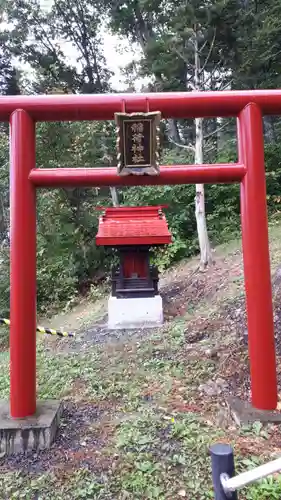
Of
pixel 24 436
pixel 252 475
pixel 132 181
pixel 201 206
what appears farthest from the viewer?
pixel 201 206

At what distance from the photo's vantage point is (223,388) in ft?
13.1

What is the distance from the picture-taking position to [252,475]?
56.9 inches

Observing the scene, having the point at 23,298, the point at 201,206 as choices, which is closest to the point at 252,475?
the point at 23,298

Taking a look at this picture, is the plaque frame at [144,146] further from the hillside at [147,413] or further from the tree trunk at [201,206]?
the tree trunk at [201,206]

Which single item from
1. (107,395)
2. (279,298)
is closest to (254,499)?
(107,395)

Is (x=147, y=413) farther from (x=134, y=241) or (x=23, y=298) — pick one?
(x=134, y=241)

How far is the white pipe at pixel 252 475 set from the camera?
4.75ft

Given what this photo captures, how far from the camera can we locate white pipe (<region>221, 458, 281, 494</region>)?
4.75 feet

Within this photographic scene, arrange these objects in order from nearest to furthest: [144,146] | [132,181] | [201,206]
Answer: [144,146], [132,181], [201,206]

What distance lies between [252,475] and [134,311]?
21.9ft

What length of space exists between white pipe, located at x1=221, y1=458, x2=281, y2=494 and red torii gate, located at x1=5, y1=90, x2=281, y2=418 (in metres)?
2.02

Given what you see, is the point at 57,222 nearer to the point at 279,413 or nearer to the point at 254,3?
the point at 279,413

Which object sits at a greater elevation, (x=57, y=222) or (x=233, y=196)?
(x=233, y=196)

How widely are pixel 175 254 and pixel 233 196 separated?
11.8 feet
